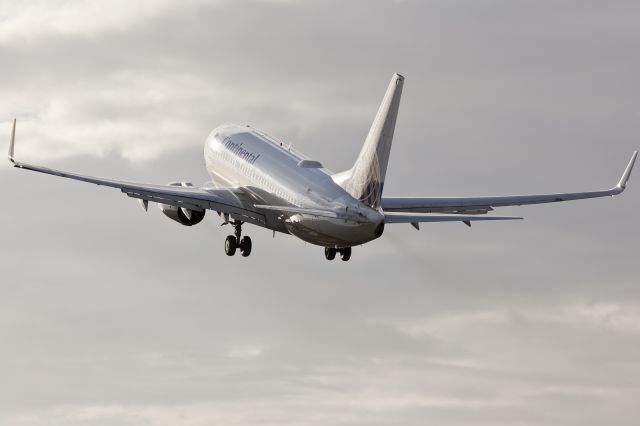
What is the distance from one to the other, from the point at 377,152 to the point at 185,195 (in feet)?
57.0

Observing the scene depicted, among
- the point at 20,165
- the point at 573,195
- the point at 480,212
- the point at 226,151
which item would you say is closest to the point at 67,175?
the point at 20,165

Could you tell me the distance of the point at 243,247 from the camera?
92062mm

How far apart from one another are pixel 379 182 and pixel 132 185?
727 inches

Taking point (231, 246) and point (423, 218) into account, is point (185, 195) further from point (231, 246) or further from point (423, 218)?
point (423, 218)

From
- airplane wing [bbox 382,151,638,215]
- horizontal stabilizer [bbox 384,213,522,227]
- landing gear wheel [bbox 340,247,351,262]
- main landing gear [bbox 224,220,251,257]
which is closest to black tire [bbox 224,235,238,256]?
main landing gear [bbox 224,220,251,257]

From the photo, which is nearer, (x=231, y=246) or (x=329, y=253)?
(x=329, y=253)

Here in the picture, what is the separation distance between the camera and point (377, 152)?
77.0 metres

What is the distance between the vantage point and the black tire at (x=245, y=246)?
92000 millimetres

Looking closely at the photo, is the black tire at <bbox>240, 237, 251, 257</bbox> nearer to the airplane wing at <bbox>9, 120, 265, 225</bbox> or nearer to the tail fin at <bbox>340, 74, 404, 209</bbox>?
the airplane wing at <bbox>9, 120, 265, 225</bbox>

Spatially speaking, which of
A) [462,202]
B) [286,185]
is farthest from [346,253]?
[462,202]

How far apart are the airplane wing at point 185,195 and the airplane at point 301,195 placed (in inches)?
2.3

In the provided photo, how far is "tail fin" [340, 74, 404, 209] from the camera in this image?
76.9 metres

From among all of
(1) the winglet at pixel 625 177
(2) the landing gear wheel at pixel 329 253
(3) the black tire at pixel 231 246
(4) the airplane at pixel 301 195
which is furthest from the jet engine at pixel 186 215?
(1) the winglet at pixel 625 177

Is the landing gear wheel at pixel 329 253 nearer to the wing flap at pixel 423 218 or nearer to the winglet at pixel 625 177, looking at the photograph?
the wing flap at pixel 423 218
